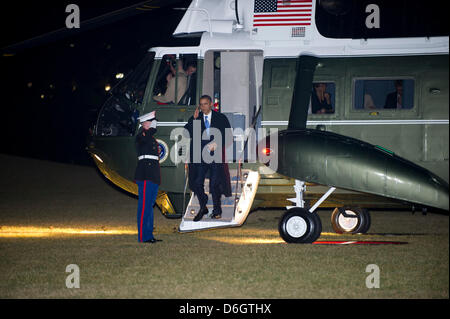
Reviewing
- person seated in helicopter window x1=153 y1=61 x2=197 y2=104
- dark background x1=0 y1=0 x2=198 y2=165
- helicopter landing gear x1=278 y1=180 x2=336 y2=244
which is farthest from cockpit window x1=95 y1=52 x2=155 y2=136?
dark background x1=0 y1=0 x2=198 y2=165

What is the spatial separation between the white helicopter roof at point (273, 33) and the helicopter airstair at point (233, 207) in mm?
2204

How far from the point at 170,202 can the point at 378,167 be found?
4.09 meters

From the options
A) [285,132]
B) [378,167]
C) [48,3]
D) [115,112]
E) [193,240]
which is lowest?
[193,240]

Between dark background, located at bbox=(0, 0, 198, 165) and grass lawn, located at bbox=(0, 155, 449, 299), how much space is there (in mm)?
12536

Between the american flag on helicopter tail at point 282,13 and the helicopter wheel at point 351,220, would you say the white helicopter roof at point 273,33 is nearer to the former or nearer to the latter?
the american flag on helicopter tail at point 282,13

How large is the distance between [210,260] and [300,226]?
204 centimetres

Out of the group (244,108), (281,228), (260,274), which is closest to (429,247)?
(281,228)

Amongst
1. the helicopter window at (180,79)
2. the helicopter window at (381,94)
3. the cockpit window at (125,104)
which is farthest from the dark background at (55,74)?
the helicopter window at (381,94)

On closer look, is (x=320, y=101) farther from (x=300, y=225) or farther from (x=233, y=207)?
(x=233, y=207)

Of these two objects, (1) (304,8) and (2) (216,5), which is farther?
(2) (216,5)

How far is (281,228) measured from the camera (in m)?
10.6

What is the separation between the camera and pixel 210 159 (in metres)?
10.9

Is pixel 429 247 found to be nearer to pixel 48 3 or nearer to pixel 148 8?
pixel 148 8

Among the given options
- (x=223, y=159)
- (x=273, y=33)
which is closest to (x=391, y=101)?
(x=273, y=33)
